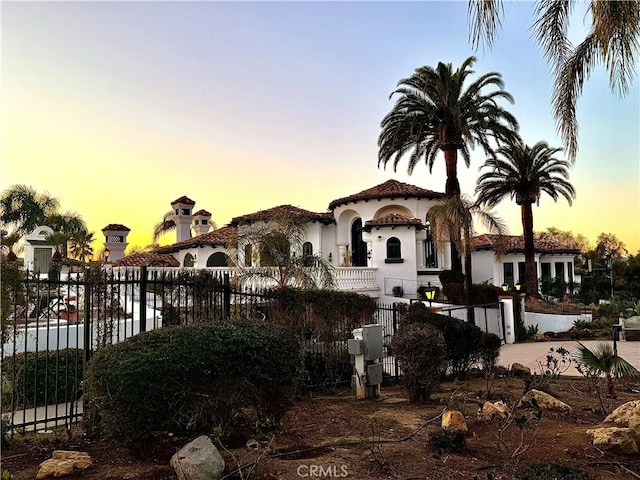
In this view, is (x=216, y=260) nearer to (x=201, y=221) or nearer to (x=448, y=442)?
(x=201, y=221)

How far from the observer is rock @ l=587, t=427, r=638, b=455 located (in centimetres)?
534

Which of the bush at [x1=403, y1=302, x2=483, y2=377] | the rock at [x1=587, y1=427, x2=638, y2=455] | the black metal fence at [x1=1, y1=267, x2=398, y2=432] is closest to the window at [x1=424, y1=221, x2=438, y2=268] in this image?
the black metal fence at [x1=1, y1=267, x2=398, y2=432]

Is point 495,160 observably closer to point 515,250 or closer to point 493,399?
point 515,250

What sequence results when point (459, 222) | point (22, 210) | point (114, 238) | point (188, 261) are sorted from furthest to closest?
point (22, 210)
point (188, 261)
point (114, 238)
point (459, 222)

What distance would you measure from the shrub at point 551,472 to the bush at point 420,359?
11.4 feet

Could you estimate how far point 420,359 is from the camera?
8.32m

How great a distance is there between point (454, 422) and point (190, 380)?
359 cm

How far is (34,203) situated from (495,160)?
35.1 m

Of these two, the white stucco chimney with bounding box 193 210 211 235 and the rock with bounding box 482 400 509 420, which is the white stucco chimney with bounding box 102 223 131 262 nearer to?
the white stucco chimney with bounding box 193 210 211 235

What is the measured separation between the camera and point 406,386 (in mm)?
8719

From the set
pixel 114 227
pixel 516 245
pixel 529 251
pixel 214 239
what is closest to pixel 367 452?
pixel 529 251

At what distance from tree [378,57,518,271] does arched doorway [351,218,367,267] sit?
7.20 meters

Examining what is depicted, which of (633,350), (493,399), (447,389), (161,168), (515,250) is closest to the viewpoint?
(493,399)

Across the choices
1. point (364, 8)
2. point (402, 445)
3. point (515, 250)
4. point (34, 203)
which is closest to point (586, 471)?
point (402, 445)
